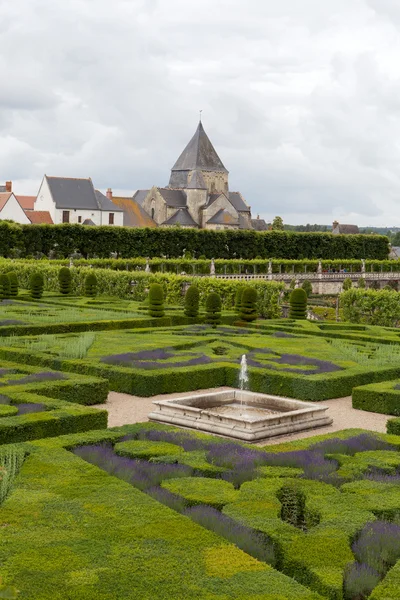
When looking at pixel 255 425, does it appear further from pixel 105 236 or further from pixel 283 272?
pixel 283 272

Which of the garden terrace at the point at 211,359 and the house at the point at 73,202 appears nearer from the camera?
the garden terrace at the point at 211,359

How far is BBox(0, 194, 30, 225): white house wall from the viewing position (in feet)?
261

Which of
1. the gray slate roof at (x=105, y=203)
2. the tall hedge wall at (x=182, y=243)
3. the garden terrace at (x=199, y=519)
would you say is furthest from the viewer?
the gray slate roof at (x=105, y=203)

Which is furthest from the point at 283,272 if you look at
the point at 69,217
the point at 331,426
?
the point at 331,426

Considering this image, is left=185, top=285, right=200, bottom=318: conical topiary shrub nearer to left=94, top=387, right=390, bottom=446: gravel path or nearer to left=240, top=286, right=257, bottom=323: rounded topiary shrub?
left=240, top=286, right=257, bottom=323: rounded topiary shrub

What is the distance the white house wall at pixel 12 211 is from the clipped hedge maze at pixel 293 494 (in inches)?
2837

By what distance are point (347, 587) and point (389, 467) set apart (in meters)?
3.27

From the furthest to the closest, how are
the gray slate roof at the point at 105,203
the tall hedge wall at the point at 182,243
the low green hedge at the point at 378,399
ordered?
the gray slate roof at the point at 105,203 < the tall hedge wall at the point at 182,243 < the low green hedge at the point at 378,399

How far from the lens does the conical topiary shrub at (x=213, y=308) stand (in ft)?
83.0

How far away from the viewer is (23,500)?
7.46 m

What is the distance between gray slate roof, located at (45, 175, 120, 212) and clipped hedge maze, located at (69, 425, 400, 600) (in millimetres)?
76584

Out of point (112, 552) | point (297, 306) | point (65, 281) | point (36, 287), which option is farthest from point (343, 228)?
point (112, 552)

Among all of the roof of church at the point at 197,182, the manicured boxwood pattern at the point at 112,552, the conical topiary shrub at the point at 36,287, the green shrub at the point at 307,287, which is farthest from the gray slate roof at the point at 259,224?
the manicured boxwood pattern at the point at 112,552

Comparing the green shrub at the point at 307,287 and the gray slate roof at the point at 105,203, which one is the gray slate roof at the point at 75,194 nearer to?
the gray slate roof at the point at 105,203
